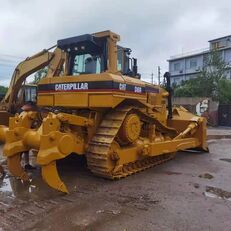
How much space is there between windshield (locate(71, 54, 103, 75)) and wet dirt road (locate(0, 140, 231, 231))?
6.34 feet

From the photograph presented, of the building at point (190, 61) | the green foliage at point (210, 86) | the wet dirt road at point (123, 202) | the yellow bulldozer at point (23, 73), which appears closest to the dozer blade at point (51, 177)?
the wet dirt road at point (123, 202)

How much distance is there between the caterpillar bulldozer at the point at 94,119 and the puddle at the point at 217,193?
1432mm

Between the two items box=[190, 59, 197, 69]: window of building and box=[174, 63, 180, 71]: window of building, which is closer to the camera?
box=[190, 59, 197, 69]: window of building

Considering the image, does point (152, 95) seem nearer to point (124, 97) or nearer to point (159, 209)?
point (124, 97)

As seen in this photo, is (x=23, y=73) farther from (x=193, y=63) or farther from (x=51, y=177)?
(x=193, y=63)

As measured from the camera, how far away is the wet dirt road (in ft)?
14.6

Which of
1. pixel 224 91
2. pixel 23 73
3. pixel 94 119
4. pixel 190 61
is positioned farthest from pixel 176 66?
pixel 94 119

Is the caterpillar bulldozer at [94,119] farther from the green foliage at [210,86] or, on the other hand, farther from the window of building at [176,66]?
the window of building at [176,66]

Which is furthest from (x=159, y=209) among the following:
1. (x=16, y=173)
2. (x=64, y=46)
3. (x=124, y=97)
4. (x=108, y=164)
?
(x=64, y=46)

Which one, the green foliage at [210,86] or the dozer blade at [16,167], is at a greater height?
the green foliage at [210,86]

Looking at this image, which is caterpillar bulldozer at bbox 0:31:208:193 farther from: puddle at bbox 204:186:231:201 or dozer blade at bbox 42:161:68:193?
puddle at bbox 204:186:231:201

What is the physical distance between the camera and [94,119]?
21.5ft

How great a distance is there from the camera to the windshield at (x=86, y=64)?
23.4ft

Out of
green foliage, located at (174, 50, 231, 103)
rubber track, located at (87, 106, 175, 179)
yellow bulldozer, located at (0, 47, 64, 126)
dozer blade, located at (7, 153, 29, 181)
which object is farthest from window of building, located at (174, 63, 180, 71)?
dozer blade, located at (7, 153, 29, 181)
